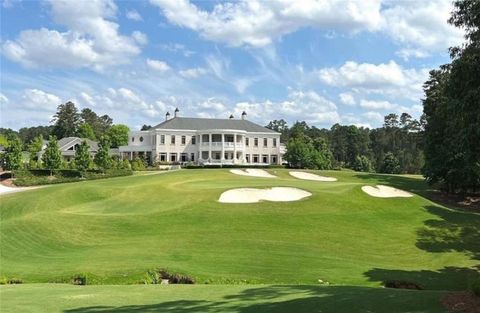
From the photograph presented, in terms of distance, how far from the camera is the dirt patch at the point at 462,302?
9.05 meters

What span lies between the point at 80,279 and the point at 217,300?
21.9 feet

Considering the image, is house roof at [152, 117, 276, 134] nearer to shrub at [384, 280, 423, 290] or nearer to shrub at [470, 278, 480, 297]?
shrub at [384, 280, 423, 290]

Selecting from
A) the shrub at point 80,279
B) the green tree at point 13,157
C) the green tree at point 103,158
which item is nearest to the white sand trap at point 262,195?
the shrub at point 80,279

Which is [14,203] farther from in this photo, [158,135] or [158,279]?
[158,135]

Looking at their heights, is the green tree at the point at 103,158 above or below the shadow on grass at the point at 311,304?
above

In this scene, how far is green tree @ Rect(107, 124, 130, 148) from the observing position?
115 metres

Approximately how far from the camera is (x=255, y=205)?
85.1 feet

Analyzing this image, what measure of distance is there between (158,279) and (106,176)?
4016 cm

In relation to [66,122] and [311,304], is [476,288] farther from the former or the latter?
[66,122]

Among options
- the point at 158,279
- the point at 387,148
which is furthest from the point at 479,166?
the point at 387,148

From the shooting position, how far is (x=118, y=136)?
115875mm

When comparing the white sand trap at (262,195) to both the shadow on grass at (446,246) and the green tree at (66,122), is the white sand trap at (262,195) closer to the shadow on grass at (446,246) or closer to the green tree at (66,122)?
the shadow on grass at (446,246)

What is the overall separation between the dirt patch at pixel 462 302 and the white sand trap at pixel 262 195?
17161 mm

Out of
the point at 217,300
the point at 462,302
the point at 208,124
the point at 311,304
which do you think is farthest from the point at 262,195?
the point at 208,124
